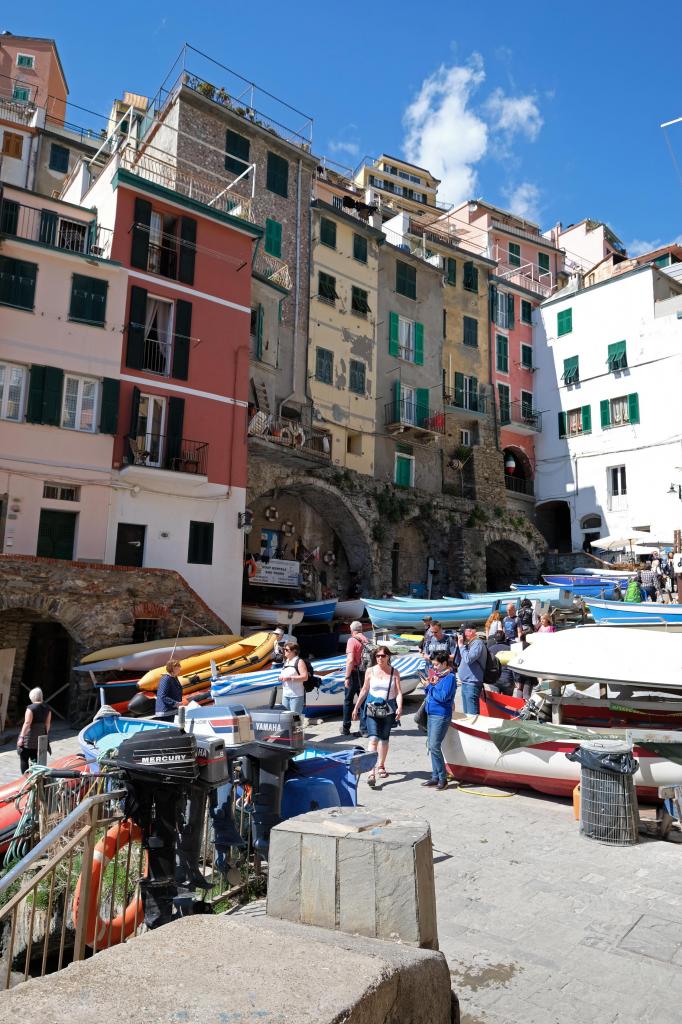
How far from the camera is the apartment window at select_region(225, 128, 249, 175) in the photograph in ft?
90.0

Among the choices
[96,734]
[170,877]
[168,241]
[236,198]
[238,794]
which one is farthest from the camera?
[236,198]

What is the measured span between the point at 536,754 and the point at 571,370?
33.5 metres

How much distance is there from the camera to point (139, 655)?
54.0 feet

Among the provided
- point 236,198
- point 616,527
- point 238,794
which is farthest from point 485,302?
point 238,794

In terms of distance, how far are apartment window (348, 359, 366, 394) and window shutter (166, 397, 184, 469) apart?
11086mm

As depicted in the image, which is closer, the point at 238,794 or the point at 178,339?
the point at 238,794

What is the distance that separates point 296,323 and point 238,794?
24544 mm

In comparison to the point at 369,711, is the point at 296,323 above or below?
above

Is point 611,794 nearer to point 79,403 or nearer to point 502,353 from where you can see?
point 79,403

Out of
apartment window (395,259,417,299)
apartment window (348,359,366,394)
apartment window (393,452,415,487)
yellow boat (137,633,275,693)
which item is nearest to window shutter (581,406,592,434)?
apartment window (393,452,415,487)

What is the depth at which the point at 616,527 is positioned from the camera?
114 feet

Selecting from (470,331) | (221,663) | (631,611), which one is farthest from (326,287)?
(221,663)

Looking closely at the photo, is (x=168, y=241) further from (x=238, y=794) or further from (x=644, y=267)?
(x=644, y=267)

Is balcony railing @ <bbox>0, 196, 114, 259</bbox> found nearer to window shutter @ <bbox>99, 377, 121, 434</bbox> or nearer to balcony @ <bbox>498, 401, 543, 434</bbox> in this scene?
window shutter @ <bbox>99, 377, 121, 434</bbox>
